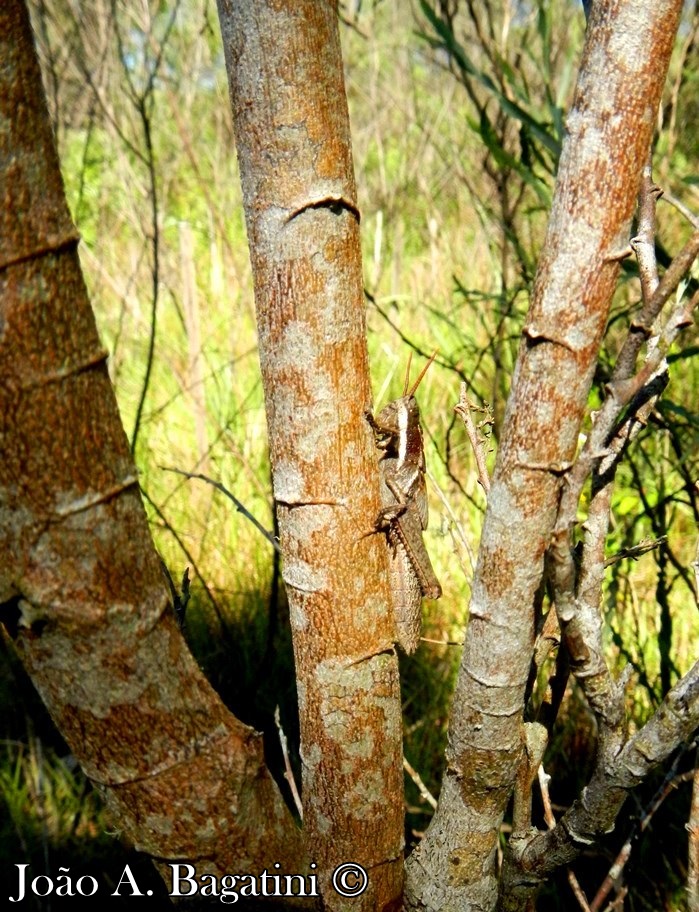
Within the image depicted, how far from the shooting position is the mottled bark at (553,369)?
2.30 feet

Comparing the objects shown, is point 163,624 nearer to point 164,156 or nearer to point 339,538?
point 339,538

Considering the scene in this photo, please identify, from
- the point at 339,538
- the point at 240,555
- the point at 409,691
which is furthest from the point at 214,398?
the point at 339,538

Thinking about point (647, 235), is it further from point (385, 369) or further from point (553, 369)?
point (385, 369)

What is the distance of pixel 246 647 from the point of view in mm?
2158

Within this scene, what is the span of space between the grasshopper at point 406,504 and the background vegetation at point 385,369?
53mm

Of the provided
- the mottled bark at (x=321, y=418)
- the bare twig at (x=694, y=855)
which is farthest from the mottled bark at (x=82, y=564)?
the bare twig at (x=694, y=855)

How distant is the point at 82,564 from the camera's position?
2.27ft

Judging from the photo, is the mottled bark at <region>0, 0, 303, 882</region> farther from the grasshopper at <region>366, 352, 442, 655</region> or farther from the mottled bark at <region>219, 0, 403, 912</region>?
the grasshopper at <region>366, 352, 442, 655</region>

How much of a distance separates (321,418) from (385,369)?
2126 mm

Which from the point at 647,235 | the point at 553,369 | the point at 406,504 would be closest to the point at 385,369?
the point at 406,504

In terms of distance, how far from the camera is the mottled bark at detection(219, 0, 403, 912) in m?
0.81

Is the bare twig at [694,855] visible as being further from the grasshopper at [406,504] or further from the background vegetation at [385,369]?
the grasshopper at [406,504]

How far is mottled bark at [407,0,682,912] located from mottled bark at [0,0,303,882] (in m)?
0.22

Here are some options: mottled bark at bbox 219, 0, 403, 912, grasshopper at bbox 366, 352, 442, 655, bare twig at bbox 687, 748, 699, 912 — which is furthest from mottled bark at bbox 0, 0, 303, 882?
bare twig at bbox 687, 748, 699, 912
